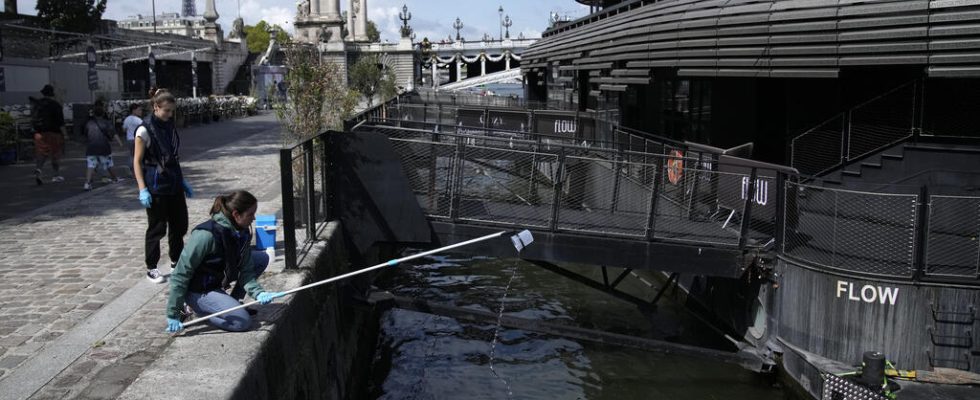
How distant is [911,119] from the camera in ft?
33.1

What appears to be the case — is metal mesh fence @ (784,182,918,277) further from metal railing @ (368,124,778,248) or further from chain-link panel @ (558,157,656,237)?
chain-link panel @ (558,157,656,237)

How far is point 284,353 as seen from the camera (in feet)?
21.3

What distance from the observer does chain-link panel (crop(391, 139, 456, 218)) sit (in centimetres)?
984

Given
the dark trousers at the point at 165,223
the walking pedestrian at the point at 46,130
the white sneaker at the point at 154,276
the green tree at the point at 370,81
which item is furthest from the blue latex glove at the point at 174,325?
the green tree at the point at 370,81

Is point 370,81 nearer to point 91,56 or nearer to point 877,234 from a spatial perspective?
point 91,56

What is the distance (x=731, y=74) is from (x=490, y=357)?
16.7 ft

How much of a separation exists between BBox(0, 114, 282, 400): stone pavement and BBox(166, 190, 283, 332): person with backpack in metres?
0.40

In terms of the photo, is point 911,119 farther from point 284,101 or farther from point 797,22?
point 284,101

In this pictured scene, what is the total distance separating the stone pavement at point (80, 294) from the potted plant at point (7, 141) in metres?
3.59

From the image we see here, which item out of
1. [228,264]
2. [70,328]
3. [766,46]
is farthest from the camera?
[766,46]

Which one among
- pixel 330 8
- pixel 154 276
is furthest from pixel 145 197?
pixel 330 8

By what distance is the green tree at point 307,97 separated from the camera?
12680 mm

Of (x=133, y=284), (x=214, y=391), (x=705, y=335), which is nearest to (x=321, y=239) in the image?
(x=133, y=284)

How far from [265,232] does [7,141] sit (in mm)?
12889
